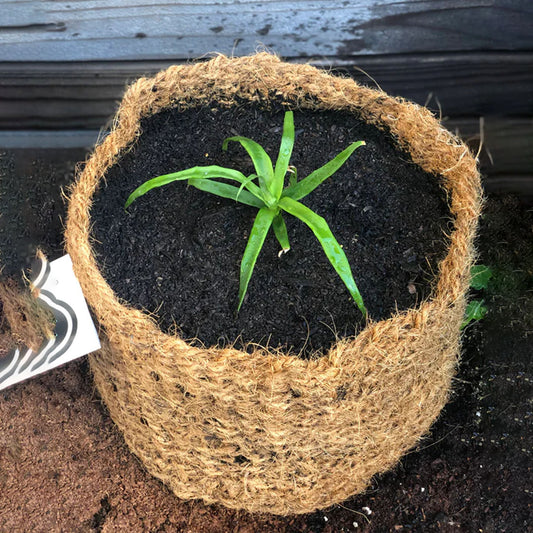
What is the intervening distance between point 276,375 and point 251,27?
0.89 m

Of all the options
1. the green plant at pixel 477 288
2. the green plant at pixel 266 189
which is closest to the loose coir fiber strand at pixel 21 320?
the green plant at pixel 266 189

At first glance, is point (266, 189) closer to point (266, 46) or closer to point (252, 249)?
point (252, 249)

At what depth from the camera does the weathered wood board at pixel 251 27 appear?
141 centimetres

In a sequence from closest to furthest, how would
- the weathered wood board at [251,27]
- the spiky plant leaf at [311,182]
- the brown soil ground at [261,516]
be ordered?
the spiky plant leaf at [311,182]
the brown soil ground at [261,516]
the weathered wood board at [251,27]

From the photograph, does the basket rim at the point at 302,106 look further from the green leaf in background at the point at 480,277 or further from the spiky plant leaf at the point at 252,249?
the green leaf in background at the point at 480,277

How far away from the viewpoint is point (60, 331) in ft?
3.27

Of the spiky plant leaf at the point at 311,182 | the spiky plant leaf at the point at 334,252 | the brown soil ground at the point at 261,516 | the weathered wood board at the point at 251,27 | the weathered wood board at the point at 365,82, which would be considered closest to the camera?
the spiky plant leaf at the point at 334,252

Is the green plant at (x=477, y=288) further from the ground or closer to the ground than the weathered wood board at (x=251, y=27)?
closer to the ground

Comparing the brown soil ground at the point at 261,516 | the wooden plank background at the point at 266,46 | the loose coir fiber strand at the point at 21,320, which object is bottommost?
the brown soil ground at the point at 261,516

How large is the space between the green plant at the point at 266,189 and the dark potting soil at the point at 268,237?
0.05 m

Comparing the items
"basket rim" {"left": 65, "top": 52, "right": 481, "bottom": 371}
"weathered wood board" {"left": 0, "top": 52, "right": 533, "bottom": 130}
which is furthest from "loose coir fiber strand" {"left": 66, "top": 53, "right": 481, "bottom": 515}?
"weathered wood board" {"left": 0, "top": 52, "right": 533, "bottom": 130}

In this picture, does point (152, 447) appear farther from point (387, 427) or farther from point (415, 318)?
point (415, 318)

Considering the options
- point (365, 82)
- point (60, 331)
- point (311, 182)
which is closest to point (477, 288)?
point (365, 82)

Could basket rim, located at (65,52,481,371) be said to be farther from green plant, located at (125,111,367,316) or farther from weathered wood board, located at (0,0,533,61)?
weathered wood board, located at (0,0,533,61)
